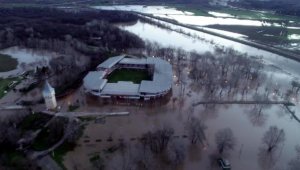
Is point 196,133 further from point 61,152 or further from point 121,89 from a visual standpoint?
point 61,152

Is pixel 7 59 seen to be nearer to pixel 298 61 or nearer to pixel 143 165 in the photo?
pixel 143 165

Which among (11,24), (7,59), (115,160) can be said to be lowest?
(115,160)

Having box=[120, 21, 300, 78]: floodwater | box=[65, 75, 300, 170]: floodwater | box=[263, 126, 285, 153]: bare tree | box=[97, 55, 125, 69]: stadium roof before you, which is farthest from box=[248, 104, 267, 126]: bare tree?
box=[97, 55, 125, 69]: stadium roof

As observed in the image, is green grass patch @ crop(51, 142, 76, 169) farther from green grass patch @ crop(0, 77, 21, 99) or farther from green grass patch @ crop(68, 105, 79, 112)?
green grass patch @ crop(0, 77, 21, 99)

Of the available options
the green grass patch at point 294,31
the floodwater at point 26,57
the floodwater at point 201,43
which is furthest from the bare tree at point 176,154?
the green grass patch at point 294,31

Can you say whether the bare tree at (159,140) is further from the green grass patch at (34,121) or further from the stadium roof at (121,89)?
the green grass patch at (34,121)

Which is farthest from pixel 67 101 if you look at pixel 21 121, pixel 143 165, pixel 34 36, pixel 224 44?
pixel 224 44
